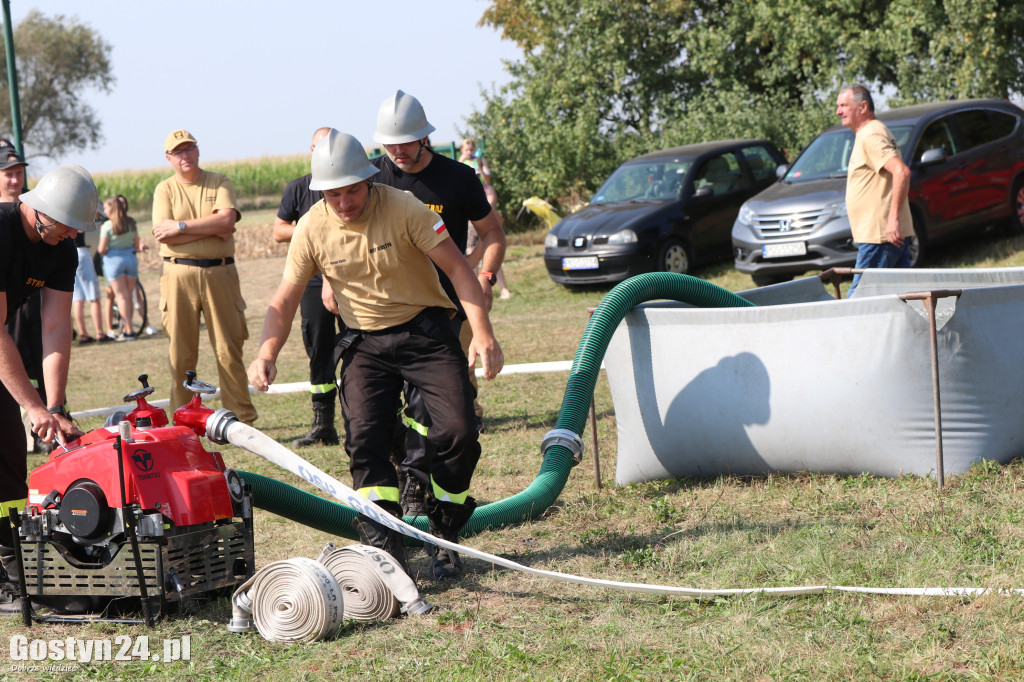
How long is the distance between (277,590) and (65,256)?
1.99 m

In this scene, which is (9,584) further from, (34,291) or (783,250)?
(783,250)

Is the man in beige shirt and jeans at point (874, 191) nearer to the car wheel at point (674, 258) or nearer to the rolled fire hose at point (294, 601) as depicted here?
the rolled fire hose at point (294, 601)

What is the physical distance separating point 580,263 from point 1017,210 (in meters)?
5.66

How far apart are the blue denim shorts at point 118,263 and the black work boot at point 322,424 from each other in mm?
9139

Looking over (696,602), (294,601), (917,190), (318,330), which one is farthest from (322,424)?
(917,190)

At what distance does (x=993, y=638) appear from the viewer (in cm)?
366

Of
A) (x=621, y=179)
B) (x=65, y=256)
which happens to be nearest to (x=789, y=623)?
(x=65, y=256)

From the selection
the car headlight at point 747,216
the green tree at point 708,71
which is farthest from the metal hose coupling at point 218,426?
the green tree at point 708,71

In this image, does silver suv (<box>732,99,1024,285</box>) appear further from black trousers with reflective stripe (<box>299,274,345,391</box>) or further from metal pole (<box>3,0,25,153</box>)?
metal pole (<box>3,0,25,153</box>)

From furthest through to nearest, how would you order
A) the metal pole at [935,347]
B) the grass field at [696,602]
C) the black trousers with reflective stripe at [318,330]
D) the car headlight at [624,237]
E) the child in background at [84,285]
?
1. the child in background at [84,285]
2. the car headlight at [624,237]
3. the black trousers with reflective stripe at [318,330]
4. the metal pole at [935,347]
5. the grass field at [696,602]

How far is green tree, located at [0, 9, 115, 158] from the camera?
58.9 metres

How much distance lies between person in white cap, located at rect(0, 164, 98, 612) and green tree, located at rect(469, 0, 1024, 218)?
1718cm

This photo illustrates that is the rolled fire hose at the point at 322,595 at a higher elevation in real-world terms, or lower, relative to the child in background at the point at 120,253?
lower

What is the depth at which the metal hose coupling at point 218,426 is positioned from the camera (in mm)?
4496
